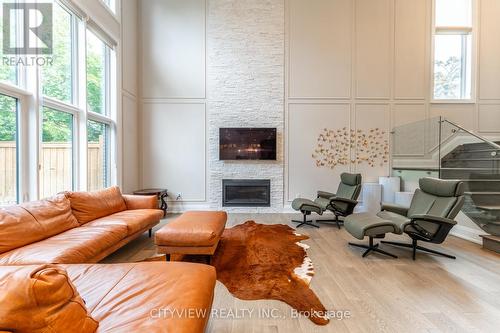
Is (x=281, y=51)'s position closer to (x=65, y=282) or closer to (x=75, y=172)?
(x=75, y=172)

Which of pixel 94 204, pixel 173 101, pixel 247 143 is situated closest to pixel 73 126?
pixel 94 204

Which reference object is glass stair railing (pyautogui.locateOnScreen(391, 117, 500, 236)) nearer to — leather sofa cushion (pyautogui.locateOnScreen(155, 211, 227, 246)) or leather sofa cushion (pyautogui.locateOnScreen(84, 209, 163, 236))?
leather sofa cushion (pyautogui.locateOnScreen(155, 211, 227, 246))

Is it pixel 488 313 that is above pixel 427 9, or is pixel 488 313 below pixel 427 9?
below

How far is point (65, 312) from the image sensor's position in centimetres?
91

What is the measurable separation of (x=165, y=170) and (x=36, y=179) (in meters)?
2.91

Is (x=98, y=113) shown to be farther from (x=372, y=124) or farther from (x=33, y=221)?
(x=372, y=124)

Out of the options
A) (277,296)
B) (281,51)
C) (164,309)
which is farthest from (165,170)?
(164,309)

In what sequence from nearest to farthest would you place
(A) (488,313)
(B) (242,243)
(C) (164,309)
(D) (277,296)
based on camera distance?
(C) (164,309)
(A) (488,313)
(D) (277,296)
(B) (242,243)

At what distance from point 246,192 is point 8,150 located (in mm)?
4065

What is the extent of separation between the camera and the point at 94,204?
339cm

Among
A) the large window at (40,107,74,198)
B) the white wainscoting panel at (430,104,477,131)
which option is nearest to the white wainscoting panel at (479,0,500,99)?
the white wainscoting panel at (430,104,477,131)

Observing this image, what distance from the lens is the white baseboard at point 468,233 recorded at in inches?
146

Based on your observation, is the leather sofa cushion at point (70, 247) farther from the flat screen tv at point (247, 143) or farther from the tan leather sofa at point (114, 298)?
the flat screen tv at point (247, 143)

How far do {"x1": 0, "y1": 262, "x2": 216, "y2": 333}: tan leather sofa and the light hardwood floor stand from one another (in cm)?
66
